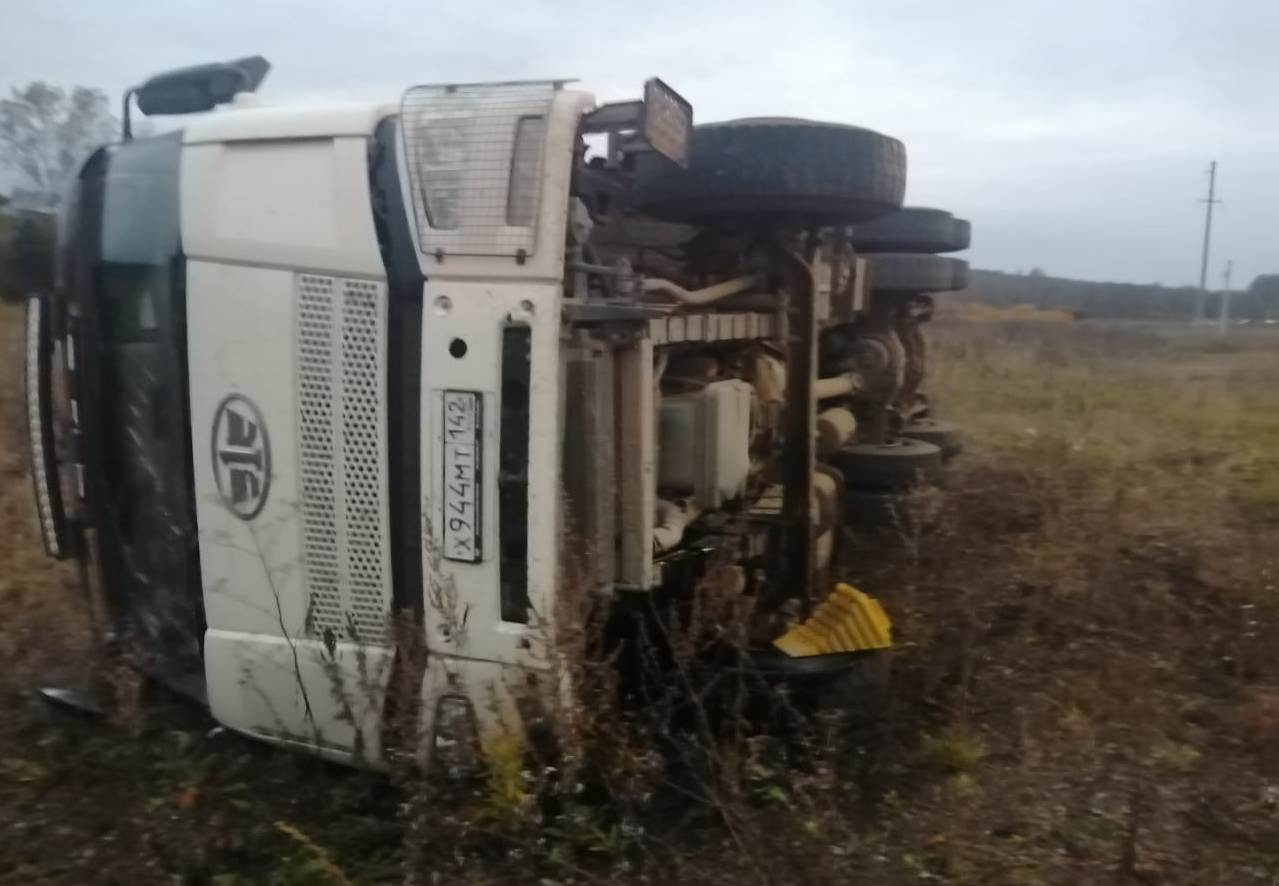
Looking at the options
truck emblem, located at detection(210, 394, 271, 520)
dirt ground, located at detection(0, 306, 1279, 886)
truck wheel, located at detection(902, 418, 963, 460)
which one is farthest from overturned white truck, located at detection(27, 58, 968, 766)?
truck wheel, located at detection(902, 418, 963, 460)

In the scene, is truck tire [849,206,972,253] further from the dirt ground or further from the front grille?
the front grille

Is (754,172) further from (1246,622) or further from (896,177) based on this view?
(1246,622)

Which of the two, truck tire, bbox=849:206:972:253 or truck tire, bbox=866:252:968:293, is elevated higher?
truck tire, bbox=849:206:972:253

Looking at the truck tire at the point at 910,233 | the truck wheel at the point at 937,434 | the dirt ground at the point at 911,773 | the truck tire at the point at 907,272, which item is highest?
the truck tire at the point at 910,233

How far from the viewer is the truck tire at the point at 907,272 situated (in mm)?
5750

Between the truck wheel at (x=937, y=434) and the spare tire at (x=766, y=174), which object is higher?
the spare tire at (x=766, y=174)

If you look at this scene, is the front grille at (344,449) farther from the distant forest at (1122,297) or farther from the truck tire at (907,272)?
the distant forest at (1122,297)

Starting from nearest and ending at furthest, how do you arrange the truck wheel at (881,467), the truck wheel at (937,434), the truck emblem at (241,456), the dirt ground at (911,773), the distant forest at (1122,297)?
the dirt ground at (911,773) → the truck emblem at (241,456) → the truck wheel at (881,467) → the truck wheel at (937,434) → the distant forest at (1122,297)

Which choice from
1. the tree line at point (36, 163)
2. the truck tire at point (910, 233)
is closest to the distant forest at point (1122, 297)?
the tree line at point (36, 163)

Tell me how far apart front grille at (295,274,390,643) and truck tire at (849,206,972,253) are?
137 inches

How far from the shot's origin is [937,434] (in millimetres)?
7047

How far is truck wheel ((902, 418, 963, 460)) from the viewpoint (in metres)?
6.89

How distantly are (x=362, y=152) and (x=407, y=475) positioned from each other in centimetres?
79

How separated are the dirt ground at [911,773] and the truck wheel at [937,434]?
1113 millimetres
